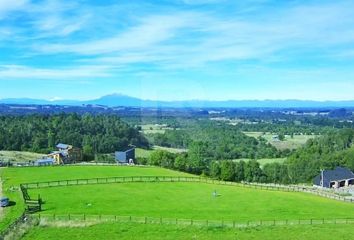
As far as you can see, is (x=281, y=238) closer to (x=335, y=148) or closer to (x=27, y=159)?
(x=27, y=159)

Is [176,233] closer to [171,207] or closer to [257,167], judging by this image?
[171,207]

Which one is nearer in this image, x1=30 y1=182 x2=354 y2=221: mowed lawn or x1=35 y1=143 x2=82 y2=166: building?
x1=30 y1=182 x2=354 y2=221: mowed lawn

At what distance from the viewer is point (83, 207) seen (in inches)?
1799

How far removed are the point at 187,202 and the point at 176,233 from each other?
13.2 meters

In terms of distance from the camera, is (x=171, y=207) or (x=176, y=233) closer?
(x=176, y=233)

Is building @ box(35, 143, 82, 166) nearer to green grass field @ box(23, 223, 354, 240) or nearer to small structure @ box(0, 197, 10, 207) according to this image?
small structure @ box(0, 197, 10, 207)

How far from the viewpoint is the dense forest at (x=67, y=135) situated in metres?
115

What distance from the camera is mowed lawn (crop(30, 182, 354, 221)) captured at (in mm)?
44812

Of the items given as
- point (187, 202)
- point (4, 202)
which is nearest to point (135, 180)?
point (187, 202)

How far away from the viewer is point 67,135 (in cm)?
12050

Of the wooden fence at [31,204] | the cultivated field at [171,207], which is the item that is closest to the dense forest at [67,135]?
the cultivated field at [171,207]

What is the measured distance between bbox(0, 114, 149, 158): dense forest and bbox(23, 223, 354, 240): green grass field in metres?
68.5

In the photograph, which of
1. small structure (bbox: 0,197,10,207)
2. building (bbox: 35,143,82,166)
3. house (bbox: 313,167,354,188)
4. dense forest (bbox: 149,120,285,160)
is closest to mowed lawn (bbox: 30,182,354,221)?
small structure (bbox: 0,197,10,207)

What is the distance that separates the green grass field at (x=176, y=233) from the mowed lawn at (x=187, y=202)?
4011mm
